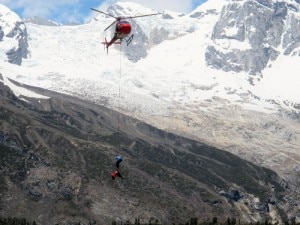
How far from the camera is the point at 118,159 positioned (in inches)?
3920

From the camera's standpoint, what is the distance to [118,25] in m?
106

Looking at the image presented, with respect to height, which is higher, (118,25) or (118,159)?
(118,25)

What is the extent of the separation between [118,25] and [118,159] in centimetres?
2291
